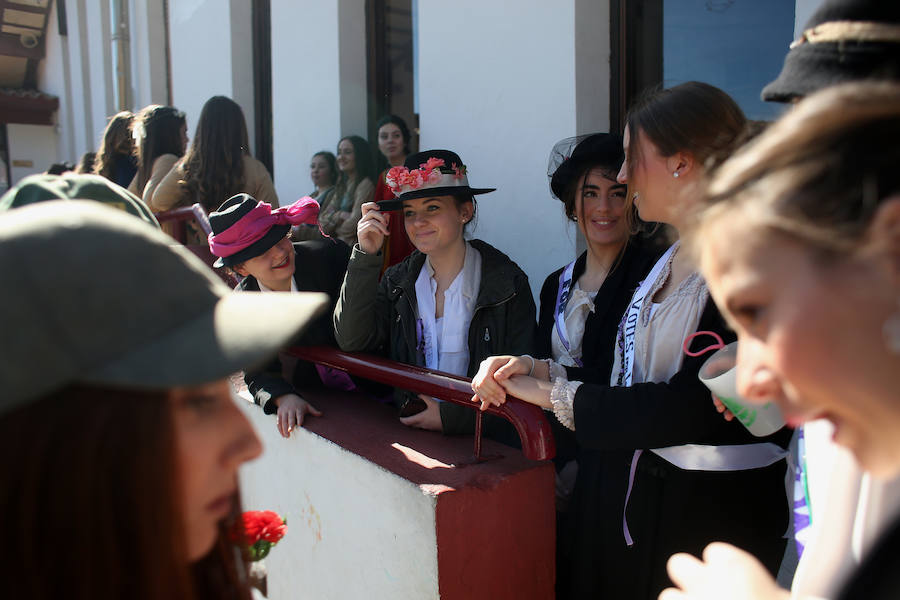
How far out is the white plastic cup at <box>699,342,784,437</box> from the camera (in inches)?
53.8

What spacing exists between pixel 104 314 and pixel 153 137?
428 centimetres

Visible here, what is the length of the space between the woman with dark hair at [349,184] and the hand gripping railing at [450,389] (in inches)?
91.4

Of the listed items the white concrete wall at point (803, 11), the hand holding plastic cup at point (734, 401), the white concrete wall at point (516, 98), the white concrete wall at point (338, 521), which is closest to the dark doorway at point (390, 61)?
the white concrete wall at point (516, 98)

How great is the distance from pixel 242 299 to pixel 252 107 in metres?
6.67

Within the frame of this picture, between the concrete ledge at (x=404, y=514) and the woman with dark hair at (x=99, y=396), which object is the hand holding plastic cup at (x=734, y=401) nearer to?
the concrete ledge at (x=404, y=514)

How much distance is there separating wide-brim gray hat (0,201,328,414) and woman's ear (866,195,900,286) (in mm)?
633

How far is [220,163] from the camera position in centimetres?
395

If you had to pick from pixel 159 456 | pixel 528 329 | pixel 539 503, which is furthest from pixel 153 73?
pixel 159 456

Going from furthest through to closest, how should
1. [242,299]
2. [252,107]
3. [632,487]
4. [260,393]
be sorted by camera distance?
[252,107] → [260,393] → [632,487] → [242,299]

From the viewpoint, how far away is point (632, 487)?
5.91 ft

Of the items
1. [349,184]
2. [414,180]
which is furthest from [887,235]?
[349,184]

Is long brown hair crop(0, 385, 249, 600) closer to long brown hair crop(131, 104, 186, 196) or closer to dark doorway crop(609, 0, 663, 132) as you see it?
dark doorway crop(609, 0, 663, 132)

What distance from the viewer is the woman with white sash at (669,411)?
1.65 metres

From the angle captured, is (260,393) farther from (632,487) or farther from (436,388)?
(632,487)
